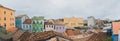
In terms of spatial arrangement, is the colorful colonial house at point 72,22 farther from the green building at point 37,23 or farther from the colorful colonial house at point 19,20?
the colorful colonial house at point 19,20

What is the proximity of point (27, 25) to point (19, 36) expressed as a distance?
1916 inches

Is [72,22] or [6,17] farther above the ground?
[6,17]

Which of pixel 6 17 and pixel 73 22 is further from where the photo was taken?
pixel 73 22

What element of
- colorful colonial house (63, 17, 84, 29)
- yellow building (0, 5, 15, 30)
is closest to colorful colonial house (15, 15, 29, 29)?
yellow building (0, 5, 15, 30)

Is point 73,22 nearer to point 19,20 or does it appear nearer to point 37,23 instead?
point 37,23

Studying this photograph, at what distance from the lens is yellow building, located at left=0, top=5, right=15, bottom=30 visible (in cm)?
7931

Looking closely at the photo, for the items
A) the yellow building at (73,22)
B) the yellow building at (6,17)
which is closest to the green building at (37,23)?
the yellow building at (6,17)

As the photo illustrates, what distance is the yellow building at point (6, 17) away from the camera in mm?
79312

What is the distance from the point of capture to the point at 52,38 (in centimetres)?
3306

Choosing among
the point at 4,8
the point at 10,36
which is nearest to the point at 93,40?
the point at 10,36

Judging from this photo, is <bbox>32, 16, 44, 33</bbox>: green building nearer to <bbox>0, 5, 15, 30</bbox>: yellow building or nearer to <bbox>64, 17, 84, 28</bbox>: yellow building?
<bbox>0, 5, 15, 30</bbox>: yellow building

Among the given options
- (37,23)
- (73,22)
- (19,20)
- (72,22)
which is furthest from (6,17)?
(73,22)

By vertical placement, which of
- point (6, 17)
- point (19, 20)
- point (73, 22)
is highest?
point (6, 17)

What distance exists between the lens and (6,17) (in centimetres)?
8306
